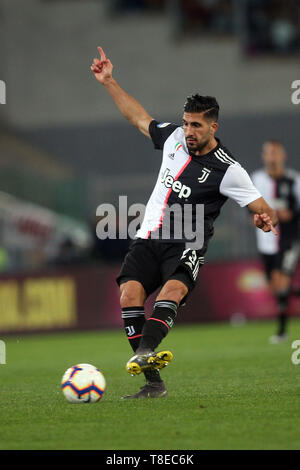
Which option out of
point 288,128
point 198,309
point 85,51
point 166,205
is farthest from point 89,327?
point 85,51

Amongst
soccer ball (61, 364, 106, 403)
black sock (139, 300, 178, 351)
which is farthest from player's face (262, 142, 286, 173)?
soccer ball (61, 364, 106, 403)

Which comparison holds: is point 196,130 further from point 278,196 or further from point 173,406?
point 278,196

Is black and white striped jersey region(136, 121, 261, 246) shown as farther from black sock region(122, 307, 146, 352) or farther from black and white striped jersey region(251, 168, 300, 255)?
black and white striped jersey region(251, 168, 300, 255)

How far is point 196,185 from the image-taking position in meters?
7.08

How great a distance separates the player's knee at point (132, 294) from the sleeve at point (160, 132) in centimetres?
113

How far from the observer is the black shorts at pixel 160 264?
276 inches

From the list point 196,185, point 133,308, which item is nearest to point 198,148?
point 196,185

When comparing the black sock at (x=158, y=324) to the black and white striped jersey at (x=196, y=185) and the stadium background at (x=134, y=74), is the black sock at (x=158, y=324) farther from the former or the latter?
the stadium background at (x=134, y=74)

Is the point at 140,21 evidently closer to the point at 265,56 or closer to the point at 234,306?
the point at 265,56

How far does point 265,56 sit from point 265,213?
20067 millimetres

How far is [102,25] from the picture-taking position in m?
27.5

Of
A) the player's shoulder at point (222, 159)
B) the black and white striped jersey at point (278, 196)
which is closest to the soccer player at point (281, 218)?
the black and white striped jersey at point (278, 196)

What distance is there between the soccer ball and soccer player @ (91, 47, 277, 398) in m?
0.41

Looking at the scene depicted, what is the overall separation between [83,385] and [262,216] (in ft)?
5.80
